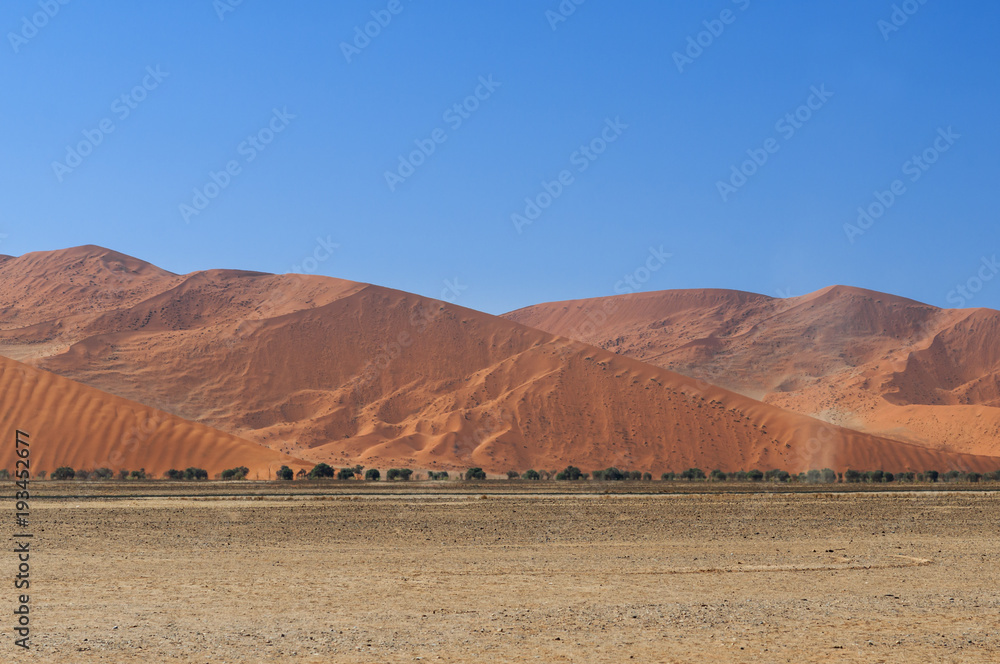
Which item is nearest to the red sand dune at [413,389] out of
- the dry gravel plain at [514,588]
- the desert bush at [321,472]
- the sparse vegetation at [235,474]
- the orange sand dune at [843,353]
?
the desert bush at [321,472]

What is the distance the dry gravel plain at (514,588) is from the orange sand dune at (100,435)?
134 ft

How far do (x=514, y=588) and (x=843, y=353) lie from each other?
155 metres

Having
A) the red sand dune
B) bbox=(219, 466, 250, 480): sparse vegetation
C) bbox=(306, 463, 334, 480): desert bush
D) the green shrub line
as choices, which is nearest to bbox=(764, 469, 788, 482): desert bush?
the green shrub line

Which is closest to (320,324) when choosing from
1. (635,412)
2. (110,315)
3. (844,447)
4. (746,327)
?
(110,315)

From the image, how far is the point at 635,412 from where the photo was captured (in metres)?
96.1

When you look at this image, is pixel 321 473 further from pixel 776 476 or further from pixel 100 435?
pixel 776 476

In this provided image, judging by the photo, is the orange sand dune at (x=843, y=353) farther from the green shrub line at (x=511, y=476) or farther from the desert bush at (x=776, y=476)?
the desert bush at (x=776, y=476)

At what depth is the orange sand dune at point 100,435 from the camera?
68.9 metres

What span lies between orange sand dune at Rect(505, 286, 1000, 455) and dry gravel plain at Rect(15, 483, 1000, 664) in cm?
10021

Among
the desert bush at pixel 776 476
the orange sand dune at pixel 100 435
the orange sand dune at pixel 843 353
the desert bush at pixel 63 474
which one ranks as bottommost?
the desert bush at pixel 776 476

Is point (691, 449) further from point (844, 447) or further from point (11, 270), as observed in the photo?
point (11, 270)

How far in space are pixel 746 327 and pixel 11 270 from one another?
134275mm

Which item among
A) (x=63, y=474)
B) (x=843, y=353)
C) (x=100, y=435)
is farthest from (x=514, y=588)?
(x=843, y=353)

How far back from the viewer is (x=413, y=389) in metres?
105
